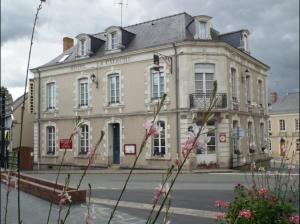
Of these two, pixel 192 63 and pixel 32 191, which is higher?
pixel 192 63

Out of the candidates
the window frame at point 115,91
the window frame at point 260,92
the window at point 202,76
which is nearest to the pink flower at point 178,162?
the window frame at point 115,91

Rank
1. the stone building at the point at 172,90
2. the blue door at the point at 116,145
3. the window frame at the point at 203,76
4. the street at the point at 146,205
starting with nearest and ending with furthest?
the street at the point at 146,205 → the stone building at the point at 172,90 → the window frame at the point at 203,76 → the blue door at the point at 116,145

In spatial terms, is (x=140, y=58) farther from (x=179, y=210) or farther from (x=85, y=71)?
(x=179, y=210)

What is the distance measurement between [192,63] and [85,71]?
5.88m

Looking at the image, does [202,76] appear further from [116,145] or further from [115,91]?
[116,145]

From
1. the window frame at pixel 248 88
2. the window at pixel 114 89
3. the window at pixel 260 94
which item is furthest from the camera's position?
the window at pixel 260 94

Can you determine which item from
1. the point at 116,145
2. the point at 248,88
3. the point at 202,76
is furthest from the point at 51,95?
the point at 248,88

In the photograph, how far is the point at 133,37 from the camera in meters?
21.8

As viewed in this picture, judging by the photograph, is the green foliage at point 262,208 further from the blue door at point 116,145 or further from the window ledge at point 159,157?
the blue door at point 116,145

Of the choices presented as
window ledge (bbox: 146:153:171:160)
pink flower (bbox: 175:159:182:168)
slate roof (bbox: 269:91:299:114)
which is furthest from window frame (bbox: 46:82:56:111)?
slate roof (bbox: 269:91:299:114)

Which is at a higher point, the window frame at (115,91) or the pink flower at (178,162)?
the window frame at (115,91)

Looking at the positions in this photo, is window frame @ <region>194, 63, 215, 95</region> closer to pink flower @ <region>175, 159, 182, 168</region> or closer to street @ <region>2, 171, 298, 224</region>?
street @ <region>2, 171, 298, 224</region>

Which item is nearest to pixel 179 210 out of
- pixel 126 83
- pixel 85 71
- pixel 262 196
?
pixel 262 196

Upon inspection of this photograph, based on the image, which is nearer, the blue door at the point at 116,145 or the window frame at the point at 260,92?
the blue door at the point at 116,145
